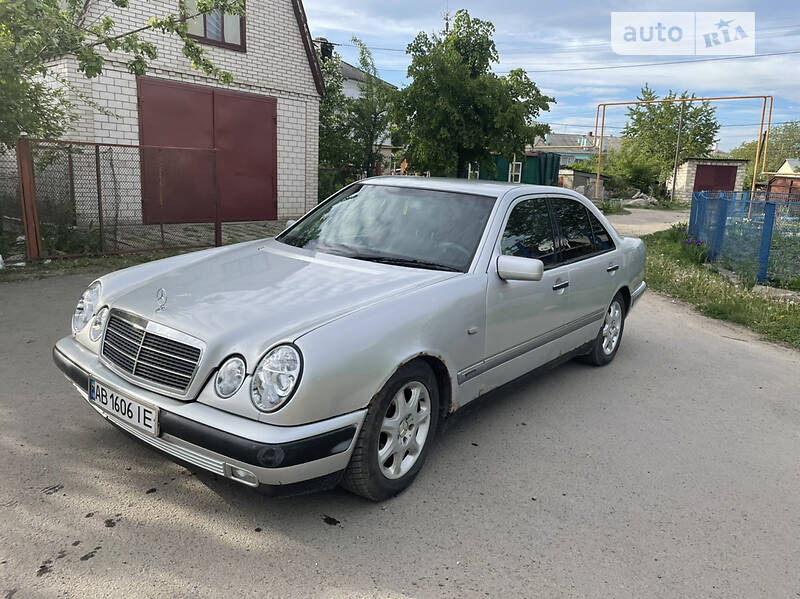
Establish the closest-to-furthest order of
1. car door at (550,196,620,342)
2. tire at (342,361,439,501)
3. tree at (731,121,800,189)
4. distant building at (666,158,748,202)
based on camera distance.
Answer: tire at (342,361,439,501) < car door at (550,196,620,342) < distant building at (666,158,748,202) < tree at (731,121,800,189)

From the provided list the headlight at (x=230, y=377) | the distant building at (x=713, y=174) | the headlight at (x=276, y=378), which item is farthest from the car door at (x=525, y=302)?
the distant building at (x=713, y=174)

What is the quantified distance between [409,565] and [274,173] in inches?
543

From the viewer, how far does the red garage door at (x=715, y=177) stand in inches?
1492

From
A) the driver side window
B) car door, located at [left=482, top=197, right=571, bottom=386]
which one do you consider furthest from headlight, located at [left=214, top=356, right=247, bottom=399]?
the driver side window

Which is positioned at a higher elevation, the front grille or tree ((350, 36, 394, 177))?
tree ((350, 36, 394, 177))

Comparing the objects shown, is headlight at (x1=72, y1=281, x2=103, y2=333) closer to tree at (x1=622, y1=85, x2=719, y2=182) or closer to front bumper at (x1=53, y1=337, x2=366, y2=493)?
front bumper at (x1=53, y1=337, x2=366, y2=493)

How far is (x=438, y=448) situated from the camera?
3.79 meters

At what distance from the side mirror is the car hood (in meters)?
0.29

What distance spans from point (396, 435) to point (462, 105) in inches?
430

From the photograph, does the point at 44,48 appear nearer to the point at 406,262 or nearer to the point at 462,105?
the point at 406,262

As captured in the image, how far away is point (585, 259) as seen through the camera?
15.7 ft

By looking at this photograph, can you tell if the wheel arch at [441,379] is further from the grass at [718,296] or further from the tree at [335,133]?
the tree at [335,133]

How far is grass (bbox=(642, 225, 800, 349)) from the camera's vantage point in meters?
7.20

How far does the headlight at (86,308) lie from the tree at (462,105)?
10.1 m
